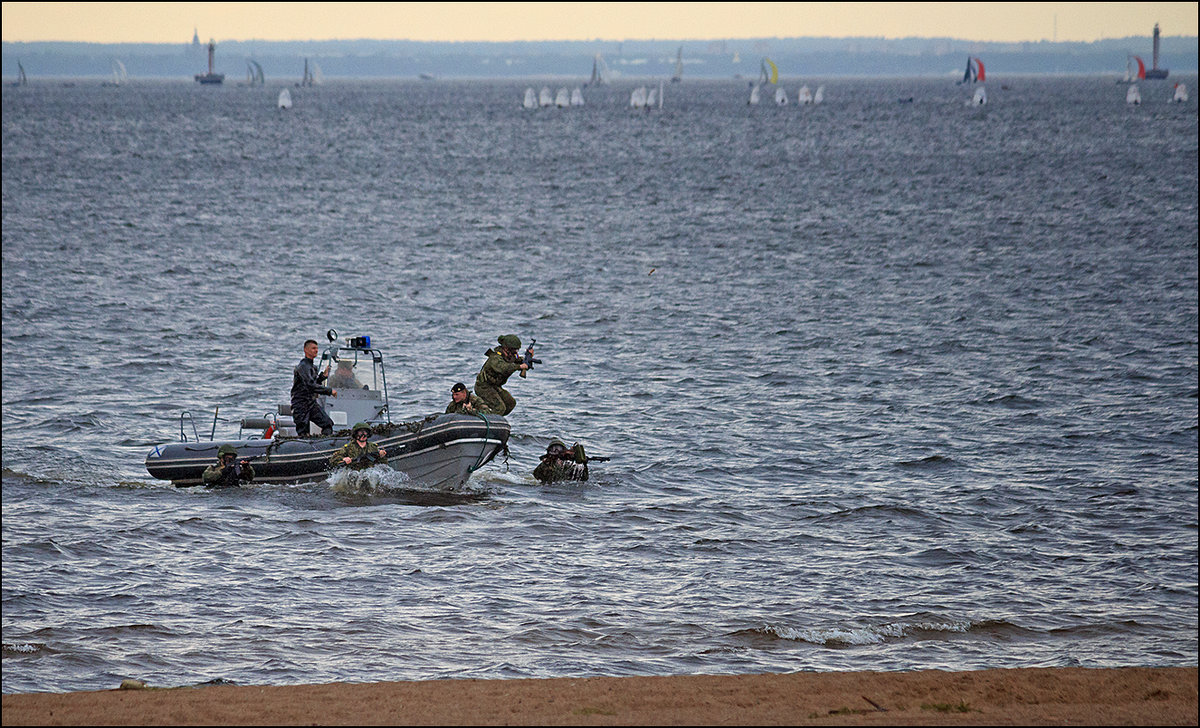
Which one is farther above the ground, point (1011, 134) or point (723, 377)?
point (1011, 134)

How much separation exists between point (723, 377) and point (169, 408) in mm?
10545

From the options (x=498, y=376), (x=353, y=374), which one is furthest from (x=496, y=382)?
(x=353, y=374)

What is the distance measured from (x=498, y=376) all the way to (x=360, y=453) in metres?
2.27

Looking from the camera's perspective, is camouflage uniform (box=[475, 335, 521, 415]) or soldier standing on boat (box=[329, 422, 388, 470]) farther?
camouflage uniform (box=[475, 335, 521, 415])

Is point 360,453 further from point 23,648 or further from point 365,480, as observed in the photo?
point 23,648

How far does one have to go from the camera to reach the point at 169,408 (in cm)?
2273

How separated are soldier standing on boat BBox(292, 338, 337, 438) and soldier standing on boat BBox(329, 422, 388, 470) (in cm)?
81

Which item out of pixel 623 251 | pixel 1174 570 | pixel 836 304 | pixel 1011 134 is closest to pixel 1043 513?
pixel 1174 570

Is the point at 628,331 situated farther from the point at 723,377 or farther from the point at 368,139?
the point at 368,139

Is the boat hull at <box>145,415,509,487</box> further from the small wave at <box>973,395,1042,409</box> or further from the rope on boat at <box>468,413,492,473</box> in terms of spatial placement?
the small wave at <box>973,395,1042,409</box>

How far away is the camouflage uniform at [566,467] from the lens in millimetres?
17891

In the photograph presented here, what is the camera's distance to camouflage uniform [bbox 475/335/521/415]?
17906mm

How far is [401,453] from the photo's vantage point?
56.4 ft

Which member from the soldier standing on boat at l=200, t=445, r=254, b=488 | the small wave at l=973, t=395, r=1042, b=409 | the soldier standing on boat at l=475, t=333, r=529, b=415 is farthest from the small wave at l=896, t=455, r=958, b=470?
the soldier standing on boat at l=200, t=445, r=254, b=488
